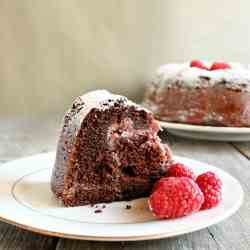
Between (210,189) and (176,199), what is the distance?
0.12 meters

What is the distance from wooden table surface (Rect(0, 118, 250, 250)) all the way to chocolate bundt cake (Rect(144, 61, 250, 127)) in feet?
0.31

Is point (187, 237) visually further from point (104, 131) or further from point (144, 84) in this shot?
point (144, 84)

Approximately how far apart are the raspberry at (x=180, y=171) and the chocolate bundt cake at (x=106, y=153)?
62mm

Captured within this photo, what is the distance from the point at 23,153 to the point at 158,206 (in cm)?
93

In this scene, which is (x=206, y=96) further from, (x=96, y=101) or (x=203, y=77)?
(x=96, y=101)

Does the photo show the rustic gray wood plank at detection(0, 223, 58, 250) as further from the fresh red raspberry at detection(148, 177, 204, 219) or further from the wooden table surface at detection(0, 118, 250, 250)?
the fresh red raspberry at detection(148, 177, 204, 219)

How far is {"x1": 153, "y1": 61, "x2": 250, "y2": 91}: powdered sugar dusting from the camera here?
2.10 m

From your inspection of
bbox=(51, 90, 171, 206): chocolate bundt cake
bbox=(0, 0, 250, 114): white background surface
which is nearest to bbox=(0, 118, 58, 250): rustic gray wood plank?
bbox=(51, 90, 171, 206): chocolate bundt cake

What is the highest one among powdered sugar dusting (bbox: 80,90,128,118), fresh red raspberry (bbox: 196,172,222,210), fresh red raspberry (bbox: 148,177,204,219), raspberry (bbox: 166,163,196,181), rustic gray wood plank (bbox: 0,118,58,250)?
powdered sugar dusting (bbox: 80,90,128,118)

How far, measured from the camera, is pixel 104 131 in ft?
4.33

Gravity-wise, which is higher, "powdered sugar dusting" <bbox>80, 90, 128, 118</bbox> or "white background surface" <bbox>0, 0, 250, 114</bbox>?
"powdered sugar dusting" <bbox>80, 90, 128, 118</bbox>

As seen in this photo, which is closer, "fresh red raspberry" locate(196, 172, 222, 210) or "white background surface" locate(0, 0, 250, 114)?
"fresh red raspberry" locate(196, 172, 222, 210)

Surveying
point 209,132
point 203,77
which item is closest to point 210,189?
point 209,132

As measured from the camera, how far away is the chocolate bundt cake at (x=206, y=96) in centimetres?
208
